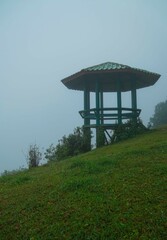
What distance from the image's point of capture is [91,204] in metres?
5.84

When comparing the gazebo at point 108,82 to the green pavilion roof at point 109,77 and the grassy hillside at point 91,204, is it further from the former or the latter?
the grassy hillside at point 91,204

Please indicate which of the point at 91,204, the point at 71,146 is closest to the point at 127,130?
the point at 71,146

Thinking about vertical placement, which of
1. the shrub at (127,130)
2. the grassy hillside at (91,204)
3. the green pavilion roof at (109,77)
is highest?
the green pavilion roof at (109,77)

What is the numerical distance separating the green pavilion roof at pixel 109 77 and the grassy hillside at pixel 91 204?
8.57 metres

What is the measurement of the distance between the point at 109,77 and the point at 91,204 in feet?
40.5

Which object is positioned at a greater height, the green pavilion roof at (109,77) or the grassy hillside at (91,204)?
the green pavilion roof at (109,77)

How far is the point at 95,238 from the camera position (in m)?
4.76

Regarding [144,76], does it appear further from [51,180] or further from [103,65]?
[51,180]

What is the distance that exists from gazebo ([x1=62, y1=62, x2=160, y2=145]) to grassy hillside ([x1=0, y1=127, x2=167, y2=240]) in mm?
7936

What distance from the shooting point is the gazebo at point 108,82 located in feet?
53.4

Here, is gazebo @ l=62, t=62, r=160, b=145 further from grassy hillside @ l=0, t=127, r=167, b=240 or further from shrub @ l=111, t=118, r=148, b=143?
grassy hillside @ l=0, t=127, r=167, b=240

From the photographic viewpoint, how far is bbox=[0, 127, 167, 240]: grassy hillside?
495cm

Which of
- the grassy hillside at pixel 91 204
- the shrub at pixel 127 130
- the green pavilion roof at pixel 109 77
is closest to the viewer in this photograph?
the grassy hillside at pixel 91 204

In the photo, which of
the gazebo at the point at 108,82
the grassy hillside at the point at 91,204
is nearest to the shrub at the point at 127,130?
the gazebo at the point at 108,82
